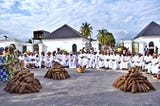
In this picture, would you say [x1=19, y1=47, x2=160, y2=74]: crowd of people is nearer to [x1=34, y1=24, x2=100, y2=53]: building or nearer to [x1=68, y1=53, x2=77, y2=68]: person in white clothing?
[x1=68, y1=53, x2=77, y2=68]: person in white clothing

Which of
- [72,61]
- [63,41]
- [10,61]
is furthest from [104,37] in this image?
[10,61]

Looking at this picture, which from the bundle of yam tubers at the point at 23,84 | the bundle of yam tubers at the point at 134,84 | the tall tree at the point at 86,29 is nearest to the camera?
the bundle of yam tubers at the point at 23,84

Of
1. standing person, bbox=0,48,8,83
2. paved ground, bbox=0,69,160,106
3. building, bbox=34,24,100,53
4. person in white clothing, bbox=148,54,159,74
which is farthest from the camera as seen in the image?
building, bbox=34,24,100,53

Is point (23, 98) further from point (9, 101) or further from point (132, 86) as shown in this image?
point (132, 86)

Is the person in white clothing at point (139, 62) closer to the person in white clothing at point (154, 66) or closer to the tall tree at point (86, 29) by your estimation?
the person in white clothing at point (154, 66)

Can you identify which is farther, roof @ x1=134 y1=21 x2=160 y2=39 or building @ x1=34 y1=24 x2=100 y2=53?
building @ x1=34 y1=24 x2=100 y2=53

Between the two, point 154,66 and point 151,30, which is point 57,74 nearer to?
point 154,66

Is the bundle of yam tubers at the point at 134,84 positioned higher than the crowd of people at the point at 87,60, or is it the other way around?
the crowd of people at the point at 87,60

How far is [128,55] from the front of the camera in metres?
18.8

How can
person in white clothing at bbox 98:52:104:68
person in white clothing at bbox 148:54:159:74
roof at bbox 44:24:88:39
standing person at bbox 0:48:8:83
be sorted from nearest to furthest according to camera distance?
standing person at bbox 0:48:8:83 → person in white clothing at bbox 148:54:159:74 → person in white clothing at bbox 98:52:104:68 → roof at bbox 44:24:88:39

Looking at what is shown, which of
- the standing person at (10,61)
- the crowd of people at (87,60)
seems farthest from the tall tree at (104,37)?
the standing person at (10,61)

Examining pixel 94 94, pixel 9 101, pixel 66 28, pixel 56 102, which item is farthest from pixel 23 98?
pixel 66 28

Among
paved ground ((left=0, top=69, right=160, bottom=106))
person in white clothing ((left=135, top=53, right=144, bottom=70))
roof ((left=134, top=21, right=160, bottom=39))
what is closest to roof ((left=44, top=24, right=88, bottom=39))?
roof ((left=134, top=21, right=160, bottom=39))

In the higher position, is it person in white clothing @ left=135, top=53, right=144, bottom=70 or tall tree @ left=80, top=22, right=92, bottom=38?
tall tree @ left=80, top=22, right=92, bottom=38
